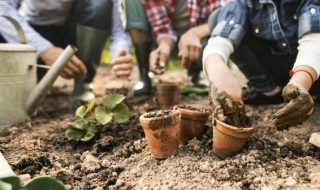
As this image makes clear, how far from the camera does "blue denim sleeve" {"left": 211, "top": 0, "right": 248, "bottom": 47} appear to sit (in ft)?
6.25

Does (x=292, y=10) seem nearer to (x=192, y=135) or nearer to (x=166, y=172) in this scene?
(x=192, y=135)

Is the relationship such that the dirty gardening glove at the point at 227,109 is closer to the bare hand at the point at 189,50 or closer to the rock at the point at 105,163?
the rock at the point at 105,163

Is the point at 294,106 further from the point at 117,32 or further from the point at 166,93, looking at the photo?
the point at 117,32

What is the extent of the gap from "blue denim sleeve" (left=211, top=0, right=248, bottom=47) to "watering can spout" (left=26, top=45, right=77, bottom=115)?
873 mm

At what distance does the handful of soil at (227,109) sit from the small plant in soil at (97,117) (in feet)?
1.80

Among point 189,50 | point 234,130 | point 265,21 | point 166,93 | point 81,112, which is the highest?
point 265,21

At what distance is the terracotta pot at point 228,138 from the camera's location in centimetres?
141

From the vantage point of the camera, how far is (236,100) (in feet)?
4.92

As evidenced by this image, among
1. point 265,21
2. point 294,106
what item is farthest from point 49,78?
point 294,106

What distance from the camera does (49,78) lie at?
7.16 ft

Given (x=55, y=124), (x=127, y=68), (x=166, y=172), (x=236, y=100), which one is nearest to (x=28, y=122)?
(x=55, y=124)

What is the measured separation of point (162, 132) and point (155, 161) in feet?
0.48

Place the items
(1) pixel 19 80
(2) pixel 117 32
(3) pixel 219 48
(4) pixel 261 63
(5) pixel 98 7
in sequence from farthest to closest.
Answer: (2) pixel 117 32 → (5) pixel 98 7 → (4) pixel 261 63 → (1) pixel 19 80 → (3) pixel 219 48

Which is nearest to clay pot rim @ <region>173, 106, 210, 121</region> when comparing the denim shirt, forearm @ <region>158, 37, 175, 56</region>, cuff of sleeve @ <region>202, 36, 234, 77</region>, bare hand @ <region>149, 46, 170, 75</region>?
cuff of sleeve @ <region>202, 36, 234, 77</region>
